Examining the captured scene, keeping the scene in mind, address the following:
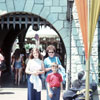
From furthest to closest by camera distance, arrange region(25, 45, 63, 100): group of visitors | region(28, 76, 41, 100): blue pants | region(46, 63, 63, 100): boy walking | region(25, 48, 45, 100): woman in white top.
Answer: region(28, 76, 41, 100): blue pants
region(25, 48, 45, 100): woman in white top
region(25, 45, 63, 100): group of visitors
region(46, 63, 63, 100): boy walking

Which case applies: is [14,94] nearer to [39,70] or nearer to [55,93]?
[39,70]

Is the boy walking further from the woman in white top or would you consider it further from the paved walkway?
the paved walkway

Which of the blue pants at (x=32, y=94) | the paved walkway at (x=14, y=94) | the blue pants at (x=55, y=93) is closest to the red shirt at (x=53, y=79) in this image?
the blue pants at (x=55, y=93)

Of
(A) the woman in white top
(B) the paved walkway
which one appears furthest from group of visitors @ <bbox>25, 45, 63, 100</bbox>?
(B) the paved walkway

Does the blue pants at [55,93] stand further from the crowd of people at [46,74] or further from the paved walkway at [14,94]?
the paved walkway at [14,94]

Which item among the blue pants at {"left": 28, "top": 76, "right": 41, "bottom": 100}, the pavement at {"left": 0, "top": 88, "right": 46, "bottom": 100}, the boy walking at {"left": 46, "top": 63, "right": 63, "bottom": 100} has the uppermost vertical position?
the boy walking at {"left": 46, "top": 63, "right": 63, "bottom": 100}

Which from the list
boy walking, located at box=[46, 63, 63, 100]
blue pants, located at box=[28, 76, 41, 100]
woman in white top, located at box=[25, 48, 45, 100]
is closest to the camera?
boy walking, located at box=[46, 63, 63, 100]

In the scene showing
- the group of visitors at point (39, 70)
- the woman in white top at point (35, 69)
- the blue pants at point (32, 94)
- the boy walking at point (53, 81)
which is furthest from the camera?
the blue pants at point (32, 94)

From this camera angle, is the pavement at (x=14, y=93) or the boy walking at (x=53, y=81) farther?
the pavement at (x=14, y=93)

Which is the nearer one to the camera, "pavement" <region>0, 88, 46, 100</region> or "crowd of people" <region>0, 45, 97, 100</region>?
"crowd of people" <region>0, 45, 97, 100</region>

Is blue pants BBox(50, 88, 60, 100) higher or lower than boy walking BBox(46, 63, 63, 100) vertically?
lower

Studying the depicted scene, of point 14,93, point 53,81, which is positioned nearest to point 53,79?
point 53,81

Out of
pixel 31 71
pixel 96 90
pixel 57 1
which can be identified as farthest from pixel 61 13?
pixel 31 71

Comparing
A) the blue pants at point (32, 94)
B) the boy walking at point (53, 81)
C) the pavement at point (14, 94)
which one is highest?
the boy walking at point (53, 81)
